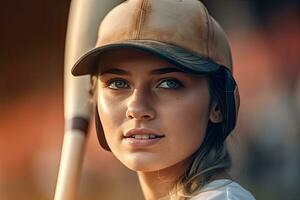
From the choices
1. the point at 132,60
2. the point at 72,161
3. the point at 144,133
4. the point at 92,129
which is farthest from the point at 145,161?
the point at 92,129

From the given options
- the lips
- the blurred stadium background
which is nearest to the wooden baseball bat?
the blurred stadium background

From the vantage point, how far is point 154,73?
36.6 inches

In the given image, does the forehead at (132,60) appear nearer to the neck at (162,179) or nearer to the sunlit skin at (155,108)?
the sunlit skin at (155,108)

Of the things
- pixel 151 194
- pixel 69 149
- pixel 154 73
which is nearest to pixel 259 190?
pixel 69 149

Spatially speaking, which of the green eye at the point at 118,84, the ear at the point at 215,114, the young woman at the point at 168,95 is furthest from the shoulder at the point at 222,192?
the green eye at the point at 118,84

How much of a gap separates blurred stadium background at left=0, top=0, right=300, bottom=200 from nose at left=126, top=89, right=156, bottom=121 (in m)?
0.56

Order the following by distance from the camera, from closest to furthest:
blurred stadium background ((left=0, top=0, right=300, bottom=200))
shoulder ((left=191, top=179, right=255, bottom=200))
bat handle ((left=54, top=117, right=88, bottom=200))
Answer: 1. shoulder ((left=191, top=179, right=255, bottom=200))
2. bat handle ((left=54, top=117, right=88, bottom=200))
3. blurred stadium background ((left=0, top=0, right=300, bottom=200))

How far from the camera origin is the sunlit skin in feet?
3.01

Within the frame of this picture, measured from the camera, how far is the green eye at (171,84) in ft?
3.04

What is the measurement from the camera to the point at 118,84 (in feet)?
3.17

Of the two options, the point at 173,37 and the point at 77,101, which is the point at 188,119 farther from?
the point at 77,101

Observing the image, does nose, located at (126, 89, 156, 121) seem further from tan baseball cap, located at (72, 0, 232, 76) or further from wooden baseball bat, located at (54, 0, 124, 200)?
wooden baseball bat, located at (54, 0, 124, 200)

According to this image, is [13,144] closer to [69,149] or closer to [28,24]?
[28,24]

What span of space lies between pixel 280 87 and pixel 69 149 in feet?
2.24
